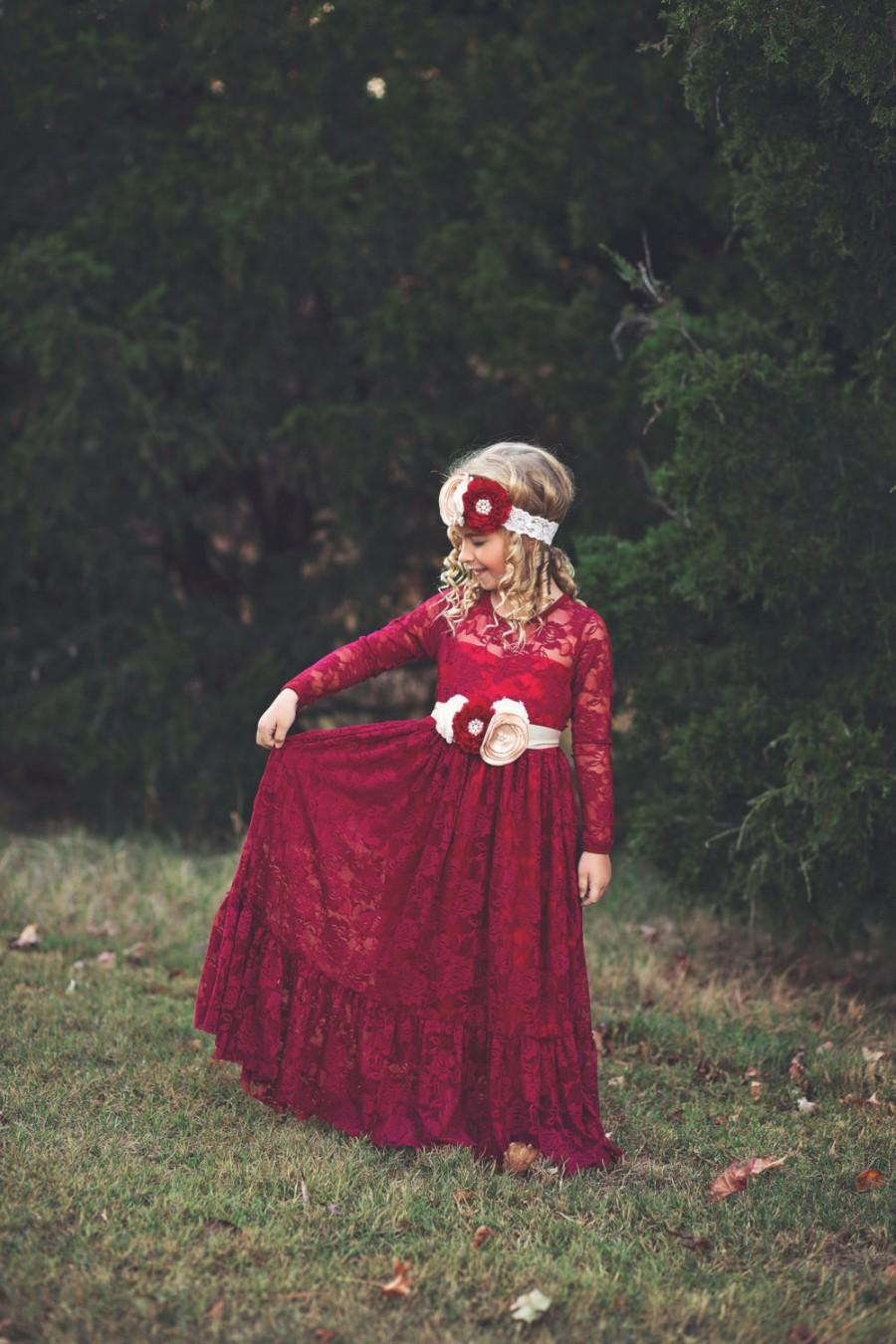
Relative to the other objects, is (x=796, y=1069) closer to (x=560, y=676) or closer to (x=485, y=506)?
(x=560, y=676)

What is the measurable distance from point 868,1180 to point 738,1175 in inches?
15.1

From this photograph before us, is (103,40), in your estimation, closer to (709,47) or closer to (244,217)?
(244,217)

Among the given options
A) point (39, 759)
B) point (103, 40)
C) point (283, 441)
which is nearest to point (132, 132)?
point (103, 40)

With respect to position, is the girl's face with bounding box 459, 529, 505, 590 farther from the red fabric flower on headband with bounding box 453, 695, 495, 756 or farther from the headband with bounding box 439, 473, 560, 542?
the red fabric flower on headband with bounding box 453, 695, 495, 756

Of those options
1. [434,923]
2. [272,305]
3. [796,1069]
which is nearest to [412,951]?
[434,923]

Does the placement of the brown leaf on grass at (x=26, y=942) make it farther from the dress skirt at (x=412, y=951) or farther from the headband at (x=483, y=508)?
the headband at (x=483, y=508)

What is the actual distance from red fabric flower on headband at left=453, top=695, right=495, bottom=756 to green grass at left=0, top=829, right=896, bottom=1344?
1.16 meters

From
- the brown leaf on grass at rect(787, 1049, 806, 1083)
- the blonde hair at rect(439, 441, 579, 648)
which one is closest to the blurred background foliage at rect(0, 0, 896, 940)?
the brown leaf on grass at rect(787, 1049, 806, 1083)

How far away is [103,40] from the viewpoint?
7.59m

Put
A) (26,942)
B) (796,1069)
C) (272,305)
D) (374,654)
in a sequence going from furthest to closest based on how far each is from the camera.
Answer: (272,305)
(26,942)
(796,1069)
(374,654)

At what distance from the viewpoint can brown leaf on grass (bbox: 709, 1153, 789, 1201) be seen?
3650mm

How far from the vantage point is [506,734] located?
381 cm

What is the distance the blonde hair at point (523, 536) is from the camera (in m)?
3.87

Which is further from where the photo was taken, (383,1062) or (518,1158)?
(383,1062)
